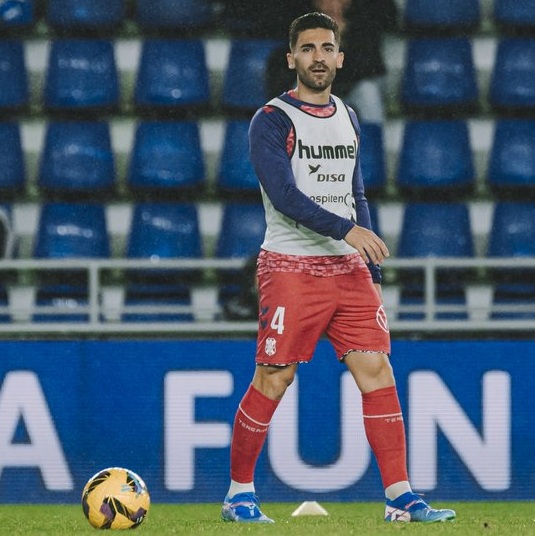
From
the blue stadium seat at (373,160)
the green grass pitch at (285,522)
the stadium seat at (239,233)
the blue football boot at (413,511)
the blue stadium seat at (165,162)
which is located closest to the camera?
the green grass pitch at (285,522)

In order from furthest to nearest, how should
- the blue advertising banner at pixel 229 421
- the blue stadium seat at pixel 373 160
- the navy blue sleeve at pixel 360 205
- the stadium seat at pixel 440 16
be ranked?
the stadium seat at pixel 440 16, the blue stadium seat at pixel 373 160, the blue advertising banner at pixel 229 421, the navy blue sleeve at pixel 360 205

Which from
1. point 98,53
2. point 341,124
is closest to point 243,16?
point 98,53

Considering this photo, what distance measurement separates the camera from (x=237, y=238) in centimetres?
800

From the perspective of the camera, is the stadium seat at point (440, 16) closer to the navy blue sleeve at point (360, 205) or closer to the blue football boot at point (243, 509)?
A: the navy blue sleeve at point (360, 205)

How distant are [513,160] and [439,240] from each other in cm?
63

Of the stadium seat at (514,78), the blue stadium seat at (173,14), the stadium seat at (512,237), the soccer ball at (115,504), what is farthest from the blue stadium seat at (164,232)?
the soccer ball at (115,504)

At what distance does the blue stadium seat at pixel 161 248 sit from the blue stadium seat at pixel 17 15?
4.32 feet

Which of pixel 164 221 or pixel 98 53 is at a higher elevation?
pixel 98 53

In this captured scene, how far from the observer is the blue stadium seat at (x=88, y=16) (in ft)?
27.9

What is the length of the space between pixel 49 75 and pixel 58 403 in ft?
7.99

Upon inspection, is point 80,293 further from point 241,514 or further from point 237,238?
point 241,514

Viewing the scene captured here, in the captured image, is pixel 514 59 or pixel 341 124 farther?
pixel 514 59

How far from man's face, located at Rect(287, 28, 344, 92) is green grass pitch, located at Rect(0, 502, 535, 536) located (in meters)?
1.46

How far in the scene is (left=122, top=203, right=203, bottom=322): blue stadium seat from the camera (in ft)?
26.5
